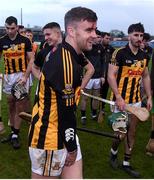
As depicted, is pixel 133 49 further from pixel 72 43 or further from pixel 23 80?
pixel 72 43

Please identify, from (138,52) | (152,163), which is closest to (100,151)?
(152,163)

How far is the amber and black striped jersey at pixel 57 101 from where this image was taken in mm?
3008

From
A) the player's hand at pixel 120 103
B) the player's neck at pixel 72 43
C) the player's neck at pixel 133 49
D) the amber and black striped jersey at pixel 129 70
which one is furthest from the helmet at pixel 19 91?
the player's neck at pixel 72 43

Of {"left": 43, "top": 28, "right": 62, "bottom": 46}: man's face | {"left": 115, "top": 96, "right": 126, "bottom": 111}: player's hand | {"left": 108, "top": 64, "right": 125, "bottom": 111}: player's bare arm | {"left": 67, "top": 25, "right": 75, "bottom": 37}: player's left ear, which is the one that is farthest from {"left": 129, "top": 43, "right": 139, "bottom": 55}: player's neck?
{"left": 67, "top": 25, "right": 75, "bottom": 37}: player's left ear

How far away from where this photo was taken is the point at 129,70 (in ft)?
17.8

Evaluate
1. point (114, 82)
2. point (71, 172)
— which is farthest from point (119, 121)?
point (71, 172)

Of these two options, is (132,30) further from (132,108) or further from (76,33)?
(76,33)

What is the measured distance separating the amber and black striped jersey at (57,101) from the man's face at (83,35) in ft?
0.28

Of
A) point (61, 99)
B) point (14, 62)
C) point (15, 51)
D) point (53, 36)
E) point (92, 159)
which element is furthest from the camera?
point (14, 62)

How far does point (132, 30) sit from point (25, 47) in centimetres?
228

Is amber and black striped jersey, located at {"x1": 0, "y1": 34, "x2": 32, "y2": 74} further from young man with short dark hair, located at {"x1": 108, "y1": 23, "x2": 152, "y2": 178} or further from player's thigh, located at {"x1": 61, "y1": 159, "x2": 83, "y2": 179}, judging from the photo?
player's thigh, located at {"x1": 61, "y1": 159, "x2": 83, "y2": 179}

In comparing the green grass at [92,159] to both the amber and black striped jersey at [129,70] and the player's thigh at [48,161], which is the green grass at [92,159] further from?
the player's thigh at [48,161]

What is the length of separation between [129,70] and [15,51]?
2.36m

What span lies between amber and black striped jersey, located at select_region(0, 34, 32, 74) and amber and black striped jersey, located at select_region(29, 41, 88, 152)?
372 centimetres
